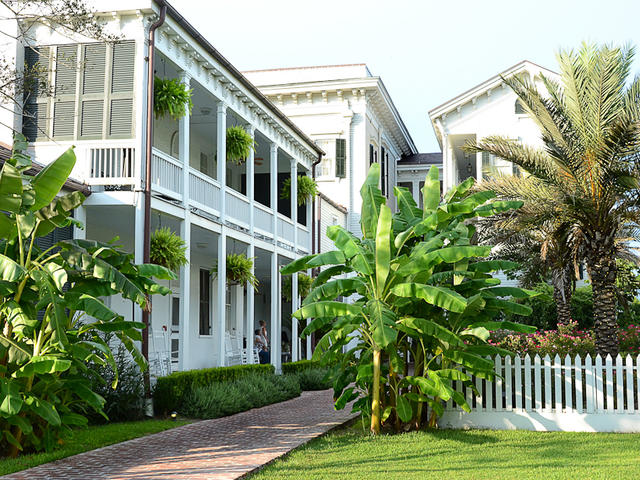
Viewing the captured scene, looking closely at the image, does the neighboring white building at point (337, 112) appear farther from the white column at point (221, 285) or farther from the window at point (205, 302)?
the white column at point (221, 285)

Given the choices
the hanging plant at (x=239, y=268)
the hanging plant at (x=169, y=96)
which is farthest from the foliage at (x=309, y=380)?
the hanging plant at (x=169, y=96)

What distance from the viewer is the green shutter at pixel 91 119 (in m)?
14.5

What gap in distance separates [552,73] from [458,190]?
70.2ft

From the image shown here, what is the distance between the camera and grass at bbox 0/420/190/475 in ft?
28.6

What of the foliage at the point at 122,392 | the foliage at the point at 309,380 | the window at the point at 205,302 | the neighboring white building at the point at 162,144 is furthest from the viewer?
the window at the point at 205,302

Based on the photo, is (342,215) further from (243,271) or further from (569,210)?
(569,210)

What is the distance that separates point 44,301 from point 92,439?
308cm

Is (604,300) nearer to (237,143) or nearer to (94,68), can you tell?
(237,143)

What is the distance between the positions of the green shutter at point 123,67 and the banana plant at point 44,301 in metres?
4.99

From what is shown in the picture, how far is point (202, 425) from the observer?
42.9 feet

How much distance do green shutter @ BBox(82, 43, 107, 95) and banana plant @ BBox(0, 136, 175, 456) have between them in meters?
5.26

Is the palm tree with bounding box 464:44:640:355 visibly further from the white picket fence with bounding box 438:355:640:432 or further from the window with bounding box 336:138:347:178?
the window with bounding box 336:138:347:178

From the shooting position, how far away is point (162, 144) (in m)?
19.2

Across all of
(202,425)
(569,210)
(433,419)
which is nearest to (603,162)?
(569,210)
